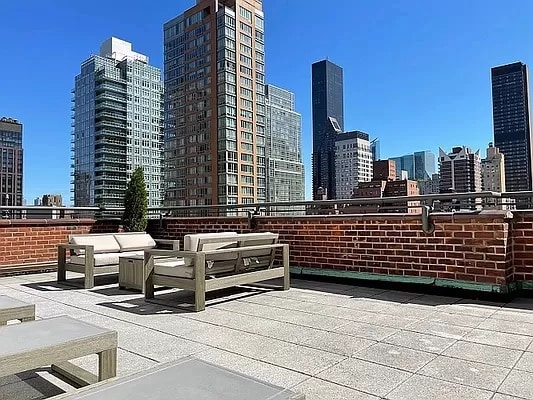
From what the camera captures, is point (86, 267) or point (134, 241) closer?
point (86, 267)

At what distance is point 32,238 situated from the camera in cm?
650

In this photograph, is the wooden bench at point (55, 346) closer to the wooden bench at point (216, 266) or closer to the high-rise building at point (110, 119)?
the wooden bench at point (216, 266)

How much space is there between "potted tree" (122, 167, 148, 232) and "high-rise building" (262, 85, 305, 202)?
4612 centimetres

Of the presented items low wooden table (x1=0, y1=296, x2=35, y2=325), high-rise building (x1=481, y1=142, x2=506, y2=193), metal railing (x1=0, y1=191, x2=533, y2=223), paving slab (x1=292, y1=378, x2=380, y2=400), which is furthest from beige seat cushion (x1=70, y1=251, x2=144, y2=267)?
high-rise building (x1=481, y1=142, x2=506, y2=193)

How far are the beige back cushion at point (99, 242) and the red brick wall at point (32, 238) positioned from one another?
1.45m

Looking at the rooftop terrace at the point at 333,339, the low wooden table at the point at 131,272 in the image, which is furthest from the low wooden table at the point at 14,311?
the low wooden table at the point at 131,272

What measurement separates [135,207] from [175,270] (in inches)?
144

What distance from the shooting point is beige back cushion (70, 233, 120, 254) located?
5.39 meters

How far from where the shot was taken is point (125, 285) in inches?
193

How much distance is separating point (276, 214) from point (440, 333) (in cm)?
360

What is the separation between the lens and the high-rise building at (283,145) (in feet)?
186

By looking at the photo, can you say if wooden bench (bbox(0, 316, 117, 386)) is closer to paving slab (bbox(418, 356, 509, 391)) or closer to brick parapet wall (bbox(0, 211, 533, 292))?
paving slab (bbox(418, 356, 509, 391))

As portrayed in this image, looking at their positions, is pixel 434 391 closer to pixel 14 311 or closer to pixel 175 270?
pixel 14 311

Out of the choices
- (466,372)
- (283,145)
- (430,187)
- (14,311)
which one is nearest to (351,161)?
(430,187)
